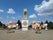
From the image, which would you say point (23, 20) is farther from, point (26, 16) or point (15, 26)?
point (15, 26)

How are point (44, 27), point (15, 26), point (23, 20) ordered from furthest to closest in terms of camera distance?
1. point (15, 26)
2. point (44, 27)
3. point (23, 20)

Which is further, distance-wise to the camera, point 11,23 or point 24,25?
point 11,23

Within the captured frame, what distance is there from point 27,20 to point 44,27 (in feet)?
17.3

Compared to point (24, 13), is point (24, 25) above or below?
below

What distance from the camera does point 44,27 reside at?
28547 millimetres

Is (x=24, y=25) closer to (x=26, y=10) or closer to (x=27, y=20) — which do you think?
(x=27, y=20)

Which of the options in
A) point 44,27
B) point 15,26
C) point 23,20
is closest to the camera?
point 23,20

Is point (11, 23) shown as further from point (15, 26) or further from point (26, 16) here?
point (26, 16)

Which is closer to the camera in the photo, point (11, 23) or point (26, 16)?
point (26, 16)

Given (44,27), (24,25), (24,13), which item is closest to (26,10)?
(24,13)

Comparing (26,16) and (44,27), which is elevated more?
(26,16)

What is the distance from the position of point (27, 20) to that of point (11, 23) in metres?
6.16

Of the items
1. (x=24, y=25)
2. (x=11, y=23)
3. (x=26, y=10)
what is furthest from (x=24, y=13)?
(x=11, y=23)

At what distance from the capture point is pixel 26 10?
25734 mm
